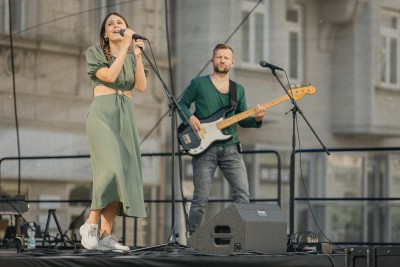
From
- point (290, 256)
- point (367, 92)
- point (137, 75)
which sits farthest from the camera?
point (367, 92)

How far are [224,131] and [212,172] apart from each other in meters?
0.29

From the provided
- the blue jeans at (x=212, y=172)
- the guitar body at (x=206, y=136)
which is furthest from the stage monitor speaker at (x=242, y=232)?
the guitar body at (x=206, y=136)

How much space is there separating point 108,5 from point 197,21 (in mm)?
791

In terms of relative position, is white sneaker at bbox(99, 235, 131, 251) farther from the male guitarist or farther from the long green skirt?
the male guitarist

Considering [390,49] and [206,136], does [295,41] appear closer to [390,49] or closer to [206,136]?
[390,49]

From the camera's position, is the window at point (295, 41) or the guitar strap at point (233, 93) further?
the window at point (295, 41)

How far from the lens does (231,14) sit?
10.3 meters

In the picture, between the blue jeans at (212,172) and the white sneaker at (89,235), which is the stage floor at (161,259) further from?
the blue jeans at (212,172)

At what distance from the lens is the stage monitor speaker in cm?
688

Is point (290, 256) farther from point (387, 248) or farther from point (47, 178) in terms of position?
point (47, 178)

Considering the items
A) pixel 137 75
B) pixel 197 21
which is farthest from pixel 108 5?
pixel 137 75

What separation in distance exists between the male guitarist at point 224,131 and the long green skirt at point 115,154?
85cm

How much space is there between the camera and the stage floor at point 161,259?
21.3 ft

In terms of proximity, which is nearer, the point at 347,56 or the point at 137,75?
the point at 137,75
